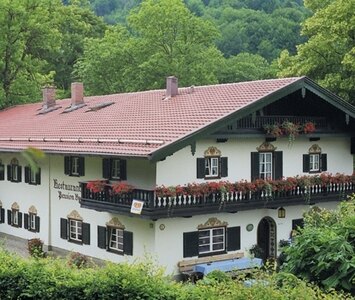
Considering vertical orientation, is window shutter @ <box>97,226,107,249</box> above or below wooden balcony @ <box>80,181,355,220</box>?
below

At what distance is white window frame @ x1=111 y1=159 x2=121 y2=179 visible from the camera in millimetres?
23359

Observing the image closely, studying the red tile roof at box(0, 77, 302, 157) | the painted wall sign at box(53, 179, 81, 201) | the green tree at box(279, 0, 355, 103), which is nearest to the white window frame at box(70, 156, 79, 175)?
the painted wall sign at box(53, 179, 81, 201)

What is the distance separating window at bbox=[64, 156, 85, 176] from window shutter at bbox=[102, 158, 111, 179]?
1467 millimetres

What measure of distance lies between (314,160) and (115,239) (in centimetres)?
857

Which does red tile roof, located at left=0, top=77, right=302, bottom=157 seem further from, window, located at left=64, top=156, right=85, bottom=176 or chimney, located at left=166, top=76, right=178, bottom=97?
window, located at left=64, top=156, right=85, bottom=176

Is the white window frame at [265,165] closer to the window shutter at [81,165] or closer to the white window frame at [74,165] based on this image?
the window shutter at [81,165]

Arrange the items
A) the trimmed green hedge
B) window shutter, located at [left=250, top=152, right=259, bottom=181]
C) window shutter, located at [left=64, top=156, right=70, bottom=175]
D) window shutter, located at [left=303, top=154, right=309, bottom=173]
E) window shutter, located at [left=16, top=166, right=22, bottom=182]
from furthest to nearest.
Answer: window shutter, located at [left=16, top=166, right=22, bottom=182] → window shutter, located at [left=303, top=154, right=309, bottom=173] → window shutter, located at [left=64, top=156, right=70, bottom=175] → window shutter, located at [left=250, top=152, right=259, bottom=181] → the trimmed green hedge

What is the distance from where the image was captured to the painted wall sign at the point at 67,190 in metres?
25.3

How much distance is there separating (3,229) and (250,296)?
72.0ft

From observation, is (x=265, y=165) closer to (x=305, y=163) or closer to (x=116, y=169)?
(x=305, y=163)

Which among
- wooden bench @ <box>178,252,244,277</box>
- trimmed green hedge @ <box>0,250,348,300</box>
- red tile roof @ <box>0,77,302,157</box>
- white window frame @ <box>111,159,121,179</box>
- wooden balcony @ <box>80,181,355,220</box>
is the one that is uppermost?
red tile roof @ <box>0,77,302,157</box>

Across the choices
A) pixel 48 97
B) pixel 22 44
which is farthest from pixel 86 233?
pixel 22 44

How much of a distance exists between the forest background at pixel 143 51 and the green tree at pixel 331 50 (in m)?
0.05

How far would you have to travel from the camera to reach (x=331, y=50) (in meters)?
34.2
